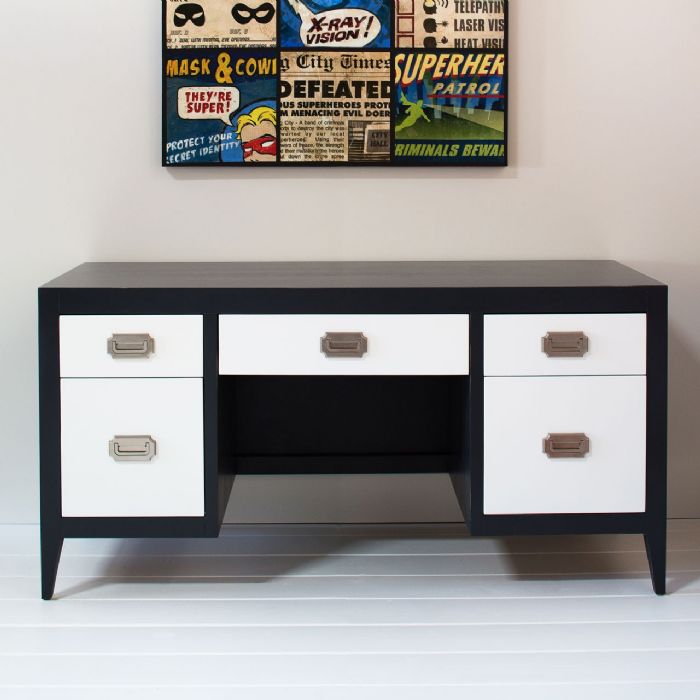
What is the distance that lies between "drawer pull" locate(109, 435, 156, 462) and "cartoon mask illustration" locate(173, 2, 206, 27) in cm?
112

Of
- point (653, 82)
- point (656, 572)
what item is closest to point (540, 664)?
point (656, 572)

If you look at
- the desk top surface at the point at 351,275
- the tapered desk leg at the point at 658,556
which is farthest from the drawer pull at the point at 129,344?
the tapered desk leg at the point at 658,556

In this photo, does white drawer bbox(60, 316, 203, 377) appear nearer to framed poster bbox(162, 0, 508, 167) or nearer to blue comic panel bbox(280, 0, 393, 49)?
framed poster bbox(162, 0, 508, 167)

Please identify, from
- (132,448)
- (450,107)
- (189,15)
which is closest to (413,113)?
(450,107)

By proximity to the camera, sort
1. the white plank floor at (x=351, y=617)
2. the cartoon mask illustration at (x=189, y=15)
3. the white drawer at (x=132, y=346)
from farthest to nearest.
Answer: the cartoon mask illustration at (x=189, y=15)
the white drawer at (x=132, y=346)
the white plank floor at (x=351, y=617)

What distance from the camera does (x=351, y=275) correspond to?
2.58 m

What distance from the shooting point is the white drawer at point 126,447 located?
2.41 meters

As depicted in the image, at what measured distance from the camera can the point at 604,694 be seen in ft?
6.43

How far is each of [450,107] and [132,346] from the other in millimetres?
1083

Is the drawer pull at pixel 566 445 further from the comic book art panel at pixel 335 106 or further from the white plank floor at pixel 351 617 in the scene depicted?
the comic book art panel at pixel 335 106

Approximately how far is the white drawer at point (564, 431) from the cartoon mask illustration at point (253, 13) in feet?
3.78

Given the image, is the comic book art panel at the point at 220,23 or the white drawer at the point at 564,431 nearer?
the white drawer at the point at 564,431

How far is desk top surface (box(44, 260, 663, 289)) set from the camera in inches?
94.7

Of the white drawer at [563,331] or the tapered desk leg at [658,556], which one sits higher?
the white drawer at [563,331]
